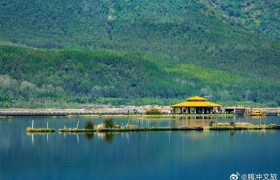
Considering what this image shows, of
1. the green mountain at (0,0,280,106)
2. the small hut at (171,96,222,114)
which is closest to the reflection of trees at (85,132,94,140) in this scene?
the small hut at (171,96,222,114)

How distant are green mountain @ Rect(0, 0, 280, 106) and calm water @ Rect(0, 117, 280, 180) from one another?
56.8m

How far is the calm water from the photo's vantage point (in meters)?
69.5

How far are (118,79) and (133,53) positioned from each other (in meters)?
9.33

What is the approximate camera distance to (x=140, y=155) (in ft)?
252

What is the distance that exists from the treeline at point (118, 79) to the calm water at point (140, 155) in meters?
60.6

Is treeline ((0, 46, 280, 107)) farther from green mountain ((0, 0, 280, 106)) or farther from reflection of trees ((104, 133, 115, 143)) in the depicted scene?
reflection of trees ((104, 133, 115, 143))

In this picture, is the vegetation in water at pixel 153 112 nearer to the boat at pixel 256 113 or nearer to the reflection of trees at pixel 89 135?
the boat at pixel 256 113

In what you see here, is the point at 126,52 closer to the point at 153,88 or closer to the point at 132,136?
the point at 153,88

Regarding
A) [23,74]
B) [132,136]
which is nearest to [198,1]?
[23,74]

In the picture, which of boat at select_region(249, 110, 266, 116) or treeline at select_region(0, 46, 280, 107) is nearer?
boat at select_region(249, 110, 266, 116)

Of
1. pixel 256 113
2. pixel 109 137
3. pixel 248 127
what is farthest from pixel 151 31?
pixel 109 137

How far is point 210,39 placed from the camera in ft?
579

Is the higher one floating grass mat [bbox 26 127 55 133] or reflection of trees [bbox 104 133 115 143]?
floating grass mat [bbox 26 127 55 133]

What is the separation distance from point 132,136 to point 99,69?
2898 inches
